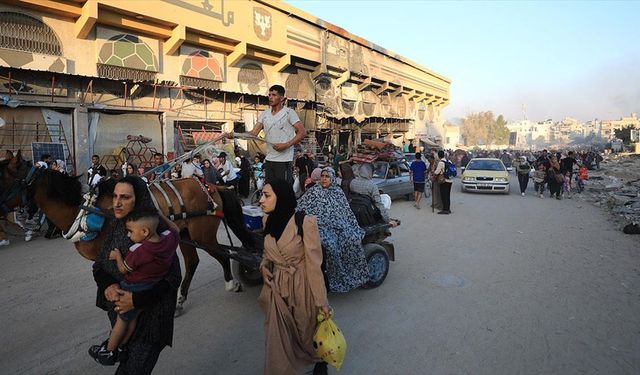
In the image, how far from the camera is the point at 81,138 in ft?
45.5

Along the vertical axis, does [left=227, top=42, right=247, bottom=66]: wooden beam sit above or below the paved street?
above

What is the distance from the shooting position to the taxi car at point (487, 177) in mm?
16641

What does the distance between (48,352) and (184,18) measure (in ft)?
49.5

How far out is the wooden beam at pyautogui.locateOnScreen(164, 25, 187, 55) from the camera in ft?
51.6

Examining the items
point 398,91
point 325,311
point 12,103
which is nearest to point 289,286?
point 325,311

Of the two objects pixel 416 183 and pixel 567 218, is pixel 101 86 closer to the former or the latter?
pixel 416 183

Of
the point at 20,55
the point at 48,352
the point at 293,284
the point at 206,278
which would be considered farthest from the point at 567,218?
the point at 20,55

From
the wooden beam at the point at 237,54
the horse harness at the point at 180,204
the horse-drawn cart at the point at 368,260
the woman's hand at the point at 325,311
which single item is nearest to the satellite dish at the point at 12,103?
the wooden beam at the point at 237,54

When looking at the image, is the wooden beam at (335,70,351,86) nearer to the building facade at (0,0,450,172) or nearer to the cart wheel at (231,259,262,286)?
the building facade at (0,0,450,172)

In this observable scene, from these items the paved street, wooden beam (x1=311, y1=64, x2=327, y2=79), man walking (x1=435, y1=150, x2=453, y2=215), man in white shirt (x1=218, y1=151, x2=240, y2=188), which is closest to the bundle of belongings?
the paved street

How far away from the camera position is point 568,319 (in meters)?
4.32

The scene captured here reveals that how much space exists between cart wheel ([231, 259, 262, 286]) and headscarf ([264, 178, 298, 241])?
8.57 ft

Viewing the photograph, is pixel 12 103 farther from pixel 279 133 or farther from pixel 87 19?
pixel 279 133

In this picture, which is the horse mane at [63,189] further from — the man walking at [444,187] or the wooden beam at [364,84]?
the wooden beam at [364,84]
